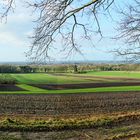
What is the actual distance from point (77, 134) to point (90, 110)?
39.7 ft

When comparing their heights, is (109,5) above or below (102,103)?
above

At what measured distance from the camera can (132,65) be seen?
651 inches

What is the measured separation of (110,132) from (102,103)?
631 inches

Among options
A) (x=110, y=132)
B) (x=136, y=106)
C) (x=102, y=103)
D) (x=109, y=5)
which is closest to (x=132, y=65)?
(x=110, y=132)

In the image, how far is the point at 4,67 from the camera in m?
94.5

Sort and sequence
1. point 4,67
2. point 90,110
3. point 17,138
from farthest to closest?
1. point 4,67
2. point 90,110
3. point 17,138

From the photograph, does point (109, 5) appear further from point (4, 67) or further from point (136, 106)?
point (4, 67)

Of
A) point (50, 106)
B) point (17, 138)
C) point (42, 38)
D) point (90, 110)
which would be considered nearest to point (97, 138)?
point (17, 138)

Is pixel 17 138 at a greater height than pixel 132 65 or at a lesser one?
lesser

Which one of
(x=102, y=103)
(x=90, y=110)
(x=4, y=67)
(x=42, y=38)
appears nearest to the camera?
(x=42, y=38)

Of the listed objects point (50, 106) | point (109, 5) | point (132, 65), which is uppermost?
point (109, 5)

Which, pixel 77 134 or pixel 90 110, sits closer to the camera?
pixel 77 134

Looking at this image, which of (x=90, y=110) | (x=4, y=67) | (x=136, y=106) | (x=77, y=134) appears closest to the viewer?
(x=77, y=134)

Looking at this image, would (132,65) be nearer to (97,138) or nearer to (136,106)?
(97,138)
